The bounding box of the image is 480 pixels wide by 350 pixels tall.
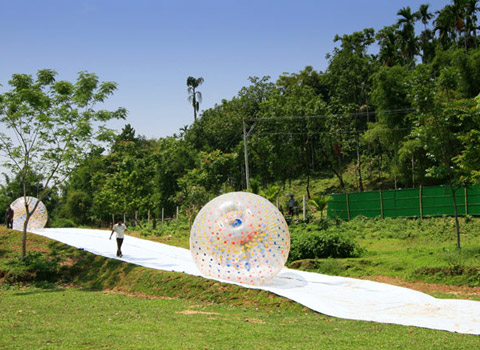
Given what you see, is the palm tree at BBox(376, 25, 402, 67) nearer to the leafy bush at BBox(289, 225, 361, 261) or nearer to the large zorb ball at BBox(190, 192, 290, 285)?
the leafy bush at BBox(289, 225, 361, 261)

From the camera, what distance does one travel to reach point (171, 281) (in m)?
14.8

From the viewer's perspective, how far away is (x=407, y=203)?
2812 centimetres

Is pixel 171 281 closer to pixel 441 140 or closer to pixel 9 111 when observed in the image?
pixel 9 111

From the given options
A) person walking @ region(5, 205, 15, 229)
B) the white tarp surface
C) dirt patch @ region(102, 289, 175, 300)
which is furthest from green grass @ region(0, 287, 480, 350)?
person walking @ region(5, 205, 15, 229)

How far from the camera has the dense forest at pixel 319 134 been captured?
35000mm

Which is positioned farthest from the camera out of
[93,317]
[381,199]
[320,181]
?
[320,181]

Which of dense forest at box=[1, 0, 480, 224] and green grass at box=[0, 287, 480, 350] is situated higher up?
dense forest at box=[1, 0, 480, 224]

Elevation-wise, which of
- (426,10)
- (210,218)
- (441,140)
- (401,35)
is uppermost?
(426,10)

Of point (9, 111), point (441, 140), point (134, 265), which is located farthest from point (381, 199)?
point (9, 111)

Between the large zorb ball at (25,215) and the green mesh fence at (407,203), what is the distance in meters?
15.9

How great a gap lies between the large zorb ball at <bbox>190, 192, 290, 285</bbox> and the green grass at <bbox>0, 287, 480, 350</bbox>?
1140mm

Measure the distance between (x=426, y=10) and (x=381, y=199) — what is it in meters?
23.2

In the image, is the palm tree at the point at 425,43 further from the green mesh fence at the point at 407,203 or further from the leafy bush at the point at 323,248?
the leafy bush at the point at 323,248

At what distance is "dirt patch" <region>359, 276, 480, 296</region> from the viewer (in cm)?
1322
